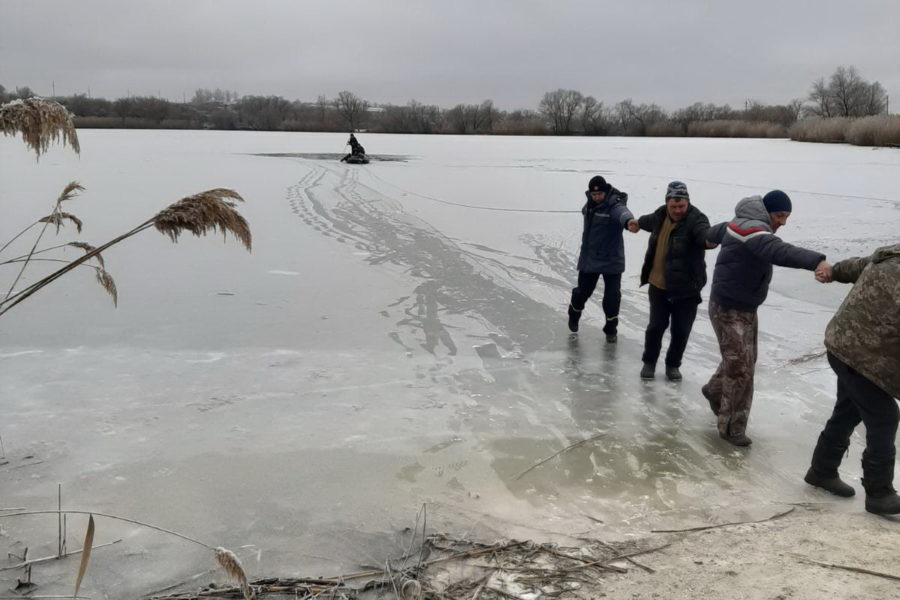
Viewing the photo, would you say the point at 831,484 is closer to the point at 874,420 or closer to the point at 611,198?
the point at 874,420

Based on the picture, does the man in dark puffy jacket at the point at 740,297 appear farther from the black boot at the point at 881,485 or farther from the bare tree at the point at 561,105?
the bare tree at the point at 561,105

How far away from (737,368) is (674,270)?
3.30 ft

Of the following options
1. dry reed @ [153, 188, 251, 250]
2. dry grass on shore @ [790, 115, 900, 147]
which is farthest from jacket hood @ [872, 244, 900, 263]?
dry grass on shore @ [790, 115, 900, 147]

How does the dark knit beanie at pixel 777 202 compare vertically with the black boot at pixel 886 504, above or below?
above

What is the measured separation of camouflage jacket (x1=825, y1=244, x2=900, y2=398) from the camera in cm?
320

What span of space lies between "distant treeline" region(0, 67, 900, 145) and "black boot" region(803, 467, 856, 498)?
47.8m

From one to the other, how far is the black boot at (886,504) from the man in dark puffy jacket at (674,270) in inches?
78.0

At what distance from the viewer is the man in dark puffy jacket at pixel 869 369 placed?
10.6 ft

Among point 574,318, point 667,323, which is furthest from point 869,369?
point 574,318

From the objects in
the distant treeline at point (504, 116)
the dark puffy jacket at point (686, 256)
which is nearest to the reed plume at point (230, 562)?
the dark puffy jacket at point (686, 256)

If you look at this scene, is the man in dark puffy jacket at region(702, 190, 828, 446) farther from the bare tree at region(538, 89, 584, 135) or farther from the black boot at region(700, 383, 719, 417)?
the bare tree at region(538, 89, 584, 135)

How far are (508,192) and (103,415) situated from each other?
1327cm

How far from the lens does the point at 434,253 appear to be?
1020 cm

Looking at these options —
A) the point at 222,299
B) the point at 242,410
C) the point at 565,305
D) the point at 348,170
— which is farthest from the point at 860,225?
the point at 348,170
